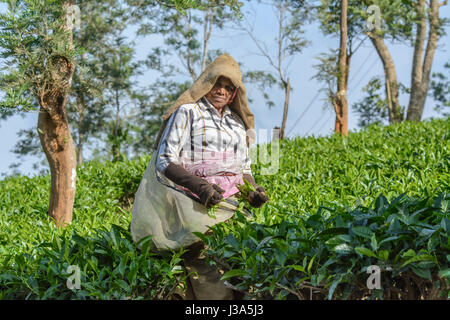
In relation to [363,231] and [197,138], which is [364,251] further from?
[197,138]

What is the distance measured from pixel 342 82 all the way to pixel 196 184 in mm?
9259

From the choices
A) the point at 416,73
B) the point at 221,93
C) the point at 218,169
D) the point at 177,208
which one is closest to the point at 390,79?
the point at 416,73

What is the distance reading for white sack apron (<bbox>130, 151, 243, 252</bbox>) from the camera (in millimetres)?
3574

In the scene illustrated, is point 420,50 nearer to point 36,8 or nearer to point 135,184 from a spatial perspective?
point 135,184

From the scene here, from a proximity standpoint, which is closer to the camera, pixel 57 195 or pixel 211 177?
pixel 211 177

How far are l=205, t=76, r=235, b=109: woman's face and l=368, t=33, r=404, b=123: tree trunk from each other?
12530 millimetres

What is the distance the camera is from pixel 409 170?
7.13 m

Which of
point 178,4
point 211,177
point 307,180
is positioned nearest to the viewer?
point 211,177

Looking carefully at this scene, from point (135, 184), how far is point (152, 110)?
1144 centimetres

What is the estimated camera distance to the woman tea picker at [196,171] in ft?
11.8

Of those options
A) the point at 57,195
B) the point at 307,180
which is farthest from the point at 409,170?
the point at 57,195

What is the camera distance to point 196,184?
11.3ft

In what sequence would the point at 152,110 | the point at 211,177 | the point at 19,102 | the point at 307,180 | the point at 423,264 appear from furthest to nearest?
the point at 152,110
the point at 307,180
the point at 19,102
the point at 211,177
the point at 423,264

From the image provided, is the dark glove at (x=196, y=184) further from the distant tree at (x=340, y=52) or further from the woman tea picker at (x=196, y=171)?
the distant tree at (x=340, y=52)
